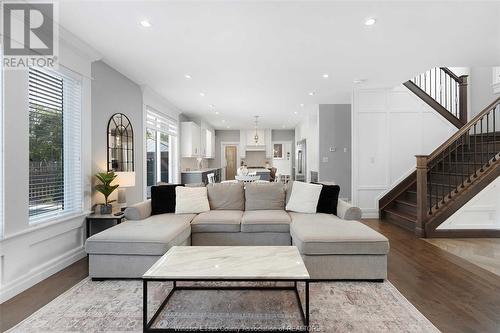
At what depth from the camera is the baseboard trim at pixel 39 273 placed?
239cm

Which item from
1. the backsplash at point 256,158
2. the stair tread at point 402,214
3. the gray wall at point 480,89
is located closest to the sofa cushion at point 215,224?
the stair tread at point 402,214

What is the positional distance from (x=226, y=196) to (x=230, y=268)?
213 centimetres

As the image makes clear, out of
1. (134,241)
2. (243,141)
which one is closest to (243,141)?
(243,141)

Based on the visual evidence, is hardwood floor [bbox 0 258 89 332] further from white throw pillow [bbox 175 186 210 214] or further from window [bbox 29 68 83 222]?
white throw pillow [bbox 175 186 210 214]

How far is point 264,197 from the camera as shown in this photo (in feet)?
13.3

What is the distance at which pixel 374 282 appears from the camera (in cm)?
267

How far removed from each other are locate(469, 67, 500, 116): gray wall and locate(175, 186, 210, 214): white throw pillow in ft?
20.5

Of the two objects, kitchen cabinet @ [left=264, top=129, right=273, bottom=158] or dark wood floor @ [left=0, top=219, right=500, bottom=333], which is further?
kitchen cabinet @ [left=264, top=129, right=273, bottom=158]

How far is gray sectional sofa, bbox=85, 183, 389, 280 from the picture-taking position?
2.67 metres

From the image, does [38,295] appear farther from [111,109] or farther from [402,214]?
[402,214]

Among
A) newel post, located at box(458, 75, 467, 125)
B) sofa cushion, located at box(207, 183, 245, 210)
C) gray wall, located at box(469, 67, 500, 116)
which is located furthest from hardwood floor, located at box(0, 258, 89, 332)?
gray wall, located at box(469, 67, 500, 116)

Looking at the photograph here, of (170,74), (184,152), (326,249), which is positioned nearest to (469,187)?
(326,249)

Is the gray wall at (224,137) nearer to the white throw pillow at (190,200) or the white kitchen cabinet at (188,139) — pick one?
the white kitchen cabinet at (188,139)

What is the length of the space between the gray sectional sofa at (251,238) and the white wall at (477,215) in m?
2.11
